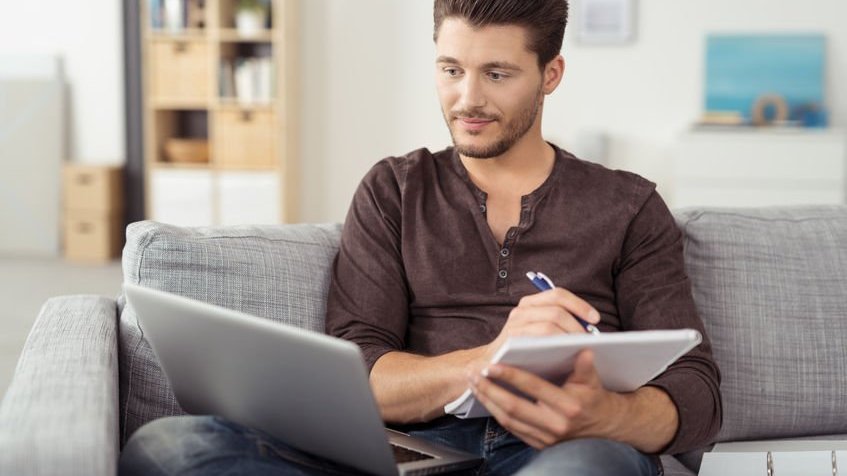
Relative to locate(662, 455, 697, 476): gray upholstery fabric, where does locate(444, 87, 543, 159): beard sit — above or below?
above

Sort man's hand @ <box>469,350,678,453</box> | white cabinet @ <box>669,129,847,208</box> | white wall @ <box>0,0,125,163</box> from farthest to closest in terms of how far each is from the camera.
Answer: white wall @ <box>0,0,125,163</box>
white cabinet @ <box>669,129,847,208</box>
man's hand @ <box>469,350,678,453</box>

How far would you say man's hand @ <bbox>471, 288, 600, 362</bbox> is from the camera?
1568mm

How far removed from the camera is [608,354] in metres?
1.47

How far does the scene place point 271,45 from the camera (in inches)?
264

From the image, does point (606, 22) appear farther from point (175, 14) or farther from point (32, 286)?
point (32, 286)

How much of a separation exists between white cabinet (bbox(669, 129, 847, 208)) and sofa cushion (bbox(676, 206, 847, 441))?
3583 mm

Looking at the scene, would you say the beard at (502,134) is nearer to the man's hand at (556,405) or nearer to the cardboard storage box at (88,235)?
the man's hand at (556,405)

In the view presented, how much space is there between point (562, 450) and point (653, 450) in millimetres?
228

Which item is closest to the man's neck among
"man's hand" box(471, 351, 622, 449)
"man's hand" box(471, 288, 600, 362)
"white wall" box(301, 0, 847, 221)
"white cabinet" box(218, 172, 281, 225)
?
"man's hand" box(471, 288, 600, 362)

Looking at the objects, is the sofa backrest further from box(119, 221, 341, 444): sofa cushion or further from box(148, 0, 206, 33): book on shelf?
box(148, 0, 206, 33): book on shelf

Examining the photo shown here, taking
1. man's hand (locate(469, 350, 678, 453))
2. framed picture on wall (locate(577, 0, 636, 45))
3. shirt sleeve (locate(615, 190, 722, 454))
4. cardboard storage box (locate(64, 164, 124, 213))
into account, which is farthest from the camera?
cardboard storage box (locate(64, 164, 124, 213))

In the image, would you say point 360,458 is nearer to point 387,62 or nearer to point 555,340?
point 555,340

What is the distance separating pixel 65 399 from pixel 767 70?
523cm

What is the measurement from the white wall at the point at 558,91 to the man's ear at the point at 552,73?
4.29 metres
